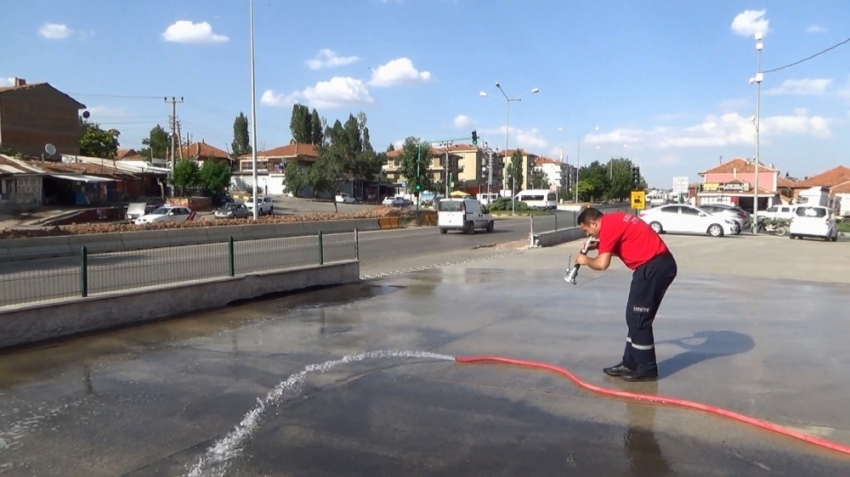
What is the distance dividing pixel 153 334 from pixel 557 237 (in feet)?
Answer: 69.4

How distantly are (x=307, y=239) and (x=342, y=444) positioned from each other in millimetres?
8982

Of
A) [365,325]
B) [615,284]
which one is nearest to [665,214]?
[615,284]

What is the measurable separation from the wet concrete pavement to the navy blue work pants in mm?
304

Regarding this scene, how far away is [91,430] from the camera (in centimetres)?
518

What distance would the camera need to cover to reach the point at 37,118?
6456cm

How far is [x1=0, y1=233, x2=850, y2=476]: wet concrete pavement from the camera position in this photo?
15.0ft

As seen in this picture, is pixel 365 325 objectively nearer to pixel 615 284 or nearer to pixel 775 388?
pixel 775 388

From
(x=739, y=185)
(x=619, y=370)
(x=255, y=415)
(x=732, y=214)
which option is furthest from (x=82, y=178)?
(x=739, y=185)

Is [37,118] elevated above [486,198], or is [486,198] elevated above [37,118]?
[37,118]

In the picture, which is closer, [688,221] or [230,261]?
[230,261]

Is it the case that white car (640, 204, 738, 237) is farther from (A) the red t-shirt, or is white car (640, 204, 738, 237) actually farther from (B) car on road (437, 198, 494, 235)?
(A) the red t-shirt

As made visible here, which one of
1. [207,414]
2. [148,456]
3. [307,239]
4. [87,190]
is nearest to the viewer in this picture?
[148,456]

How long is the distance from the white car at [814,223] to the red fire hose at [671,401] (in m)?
28.0

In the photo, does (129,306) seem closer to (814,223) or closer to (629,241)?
(629,241)
